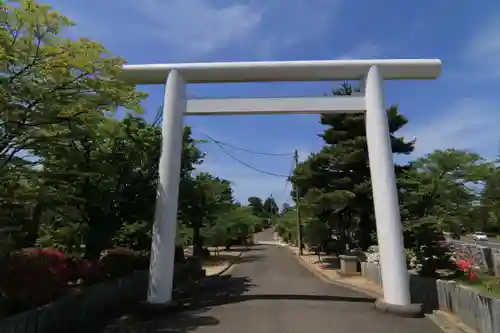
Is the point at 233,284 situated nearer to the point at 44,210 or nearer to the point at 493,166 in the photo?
the point at 44,210

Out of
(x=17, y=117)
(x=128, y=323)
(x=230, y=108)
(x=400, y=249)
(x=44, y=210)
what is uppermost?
(x=230, y=108)

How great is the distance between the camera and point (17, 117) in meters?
6.44

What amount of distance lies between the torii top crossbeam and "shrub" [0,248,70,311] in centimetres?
542

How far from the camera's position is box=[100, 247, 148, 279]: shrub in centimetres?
984

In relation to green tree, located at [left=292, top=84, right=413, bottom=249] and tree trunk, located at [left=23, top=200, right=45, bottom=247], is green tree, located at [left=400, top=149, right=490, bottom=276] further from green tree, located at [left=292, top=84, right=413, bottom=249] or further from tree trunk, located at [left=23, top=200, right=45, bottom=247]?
tree trunk, located at [left=23, top=200, right=45, bottom=247]

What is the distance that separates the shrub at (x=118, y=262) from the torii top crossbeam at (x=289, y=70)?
16.2 feet

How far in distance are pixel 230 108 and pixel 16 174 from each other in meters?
5.36

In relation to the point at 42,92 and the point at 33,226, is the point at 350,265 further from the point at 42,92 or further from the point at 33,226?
the point at 42,92

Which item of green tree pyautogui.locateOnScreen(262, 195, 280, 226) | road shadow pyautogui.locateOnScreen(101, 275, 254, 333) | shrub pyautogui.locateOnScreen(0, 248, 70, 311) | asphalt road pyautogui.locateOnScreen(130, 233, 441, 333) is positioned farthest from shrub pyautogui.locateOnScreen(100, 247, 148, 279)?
green tree pyautogui.locateOnScreen(262, 195, 280, 226)

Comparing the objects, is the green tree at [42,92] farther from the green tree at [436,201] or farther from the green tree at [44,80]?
the green tree at [436,201]

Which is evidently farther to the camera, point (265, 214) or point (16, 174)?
point (265, 214)

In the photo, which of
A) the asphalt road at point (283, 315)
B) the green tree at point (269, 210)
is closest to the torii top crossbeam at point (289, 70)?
the asphalt road at point (283, 315)

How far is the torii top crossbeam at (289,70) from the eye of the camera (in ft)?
33.2

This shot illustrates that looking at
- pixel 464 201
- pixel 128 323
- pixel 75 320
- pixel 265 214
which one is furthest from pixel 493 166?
pixel 265 214
